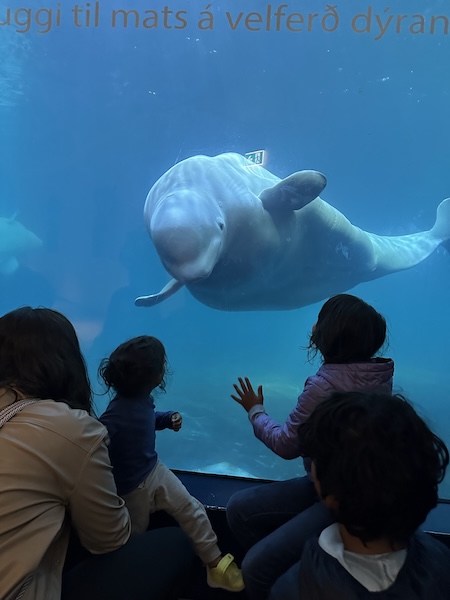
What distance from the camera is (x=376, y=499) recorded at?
105 cm

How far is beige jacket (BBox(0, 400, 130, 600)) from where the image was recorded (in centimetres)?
117

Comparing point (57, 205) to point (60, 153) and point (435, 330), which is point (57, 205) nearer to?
point (60, 153)

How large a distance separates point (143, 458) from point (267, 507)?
0.56 m

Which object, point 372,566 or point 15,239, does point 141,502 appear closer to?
point 372,566

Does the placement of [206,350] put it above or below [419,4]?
below

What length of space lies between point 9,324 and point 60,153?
11.6 meters

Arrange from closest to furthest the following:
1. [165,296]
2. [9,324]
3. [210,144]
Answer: [9,324] → [165,296] → [210,144]

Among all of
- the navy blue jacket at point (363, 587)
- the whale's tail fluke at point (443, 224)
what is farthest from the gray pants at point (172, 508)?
the whale's tail fluke at point (443, 224)

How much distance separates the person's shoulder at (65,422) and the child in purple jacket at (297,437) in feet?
2.50

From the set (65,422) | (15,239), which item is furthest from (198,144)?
(65,422)

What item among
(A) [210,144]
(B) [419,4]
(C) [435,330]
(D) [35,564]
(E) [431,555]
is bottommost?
(C) [435,330]

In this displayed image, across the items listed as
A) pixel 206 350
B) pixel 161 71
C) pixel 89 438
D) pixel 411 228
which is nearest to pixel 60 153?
pixel 161 71

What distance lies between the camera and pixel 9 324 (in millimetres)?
1556

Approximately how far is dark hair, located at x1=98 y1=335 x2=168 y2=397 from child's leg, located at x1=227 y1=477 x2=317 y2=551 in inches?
25.1
